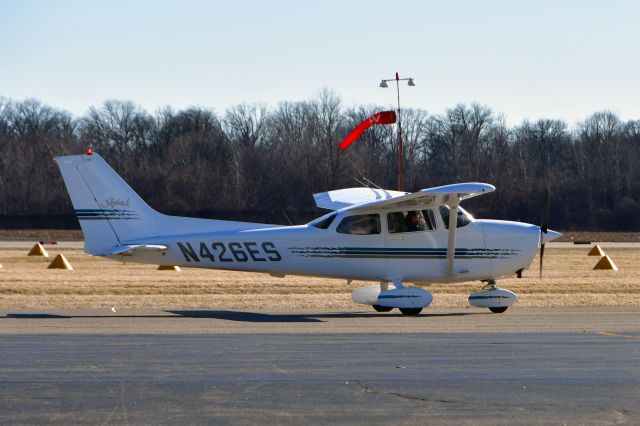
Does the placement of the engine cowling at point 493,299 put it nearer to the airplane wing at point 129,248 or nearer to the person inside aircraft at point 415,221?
the person inside aircraft at point 415,221

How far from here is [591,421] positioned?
29.8ft

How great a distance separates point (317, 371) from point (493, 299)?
344 inches

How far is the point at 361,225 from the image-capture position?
20141 millimetres

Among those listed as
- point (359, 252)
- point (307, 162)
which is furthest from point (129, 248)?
point (307, 162)

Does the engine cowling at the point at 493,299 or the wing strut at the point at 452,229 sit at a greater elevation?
the wing strut at the point at 452,229

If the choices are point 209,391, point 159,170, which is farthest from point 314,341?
point 159,170

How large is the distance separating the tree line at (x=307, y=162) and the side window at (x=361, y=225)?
50363 mm

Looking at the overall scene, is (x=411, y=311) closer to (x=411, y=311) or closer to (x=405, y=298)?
(x=411, y=311)

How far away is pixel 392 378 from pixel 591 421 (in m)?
2.71

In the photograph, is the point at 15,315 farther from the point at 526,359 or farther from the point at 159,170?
the point at 159,170

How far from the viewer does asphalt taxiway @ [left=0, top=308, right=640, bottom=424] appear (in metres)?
9.45

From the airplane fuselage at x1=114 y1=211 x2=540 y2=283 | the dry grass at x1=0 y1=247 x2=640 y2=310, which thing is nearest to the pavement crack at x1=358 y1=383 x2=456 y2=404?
the airplane fuselage at x1=114 y1=211 x2=540 y2=283

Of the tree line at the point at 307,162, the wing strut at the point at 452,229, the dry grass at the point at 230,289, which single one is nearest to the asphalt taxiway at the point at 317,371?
the wing strut at the point at 452,229

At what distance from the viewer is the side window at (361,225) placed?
20.1 meters
